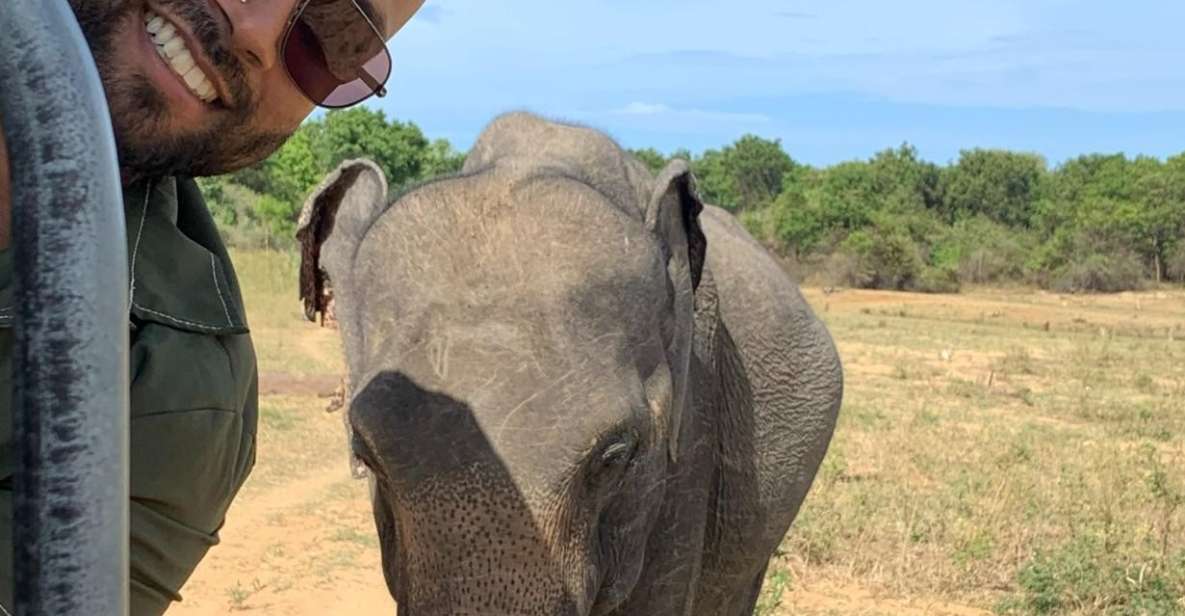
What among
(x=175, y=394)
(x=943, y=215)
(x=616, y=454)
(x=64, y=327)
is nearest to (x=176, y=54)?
(x=175, y=394)

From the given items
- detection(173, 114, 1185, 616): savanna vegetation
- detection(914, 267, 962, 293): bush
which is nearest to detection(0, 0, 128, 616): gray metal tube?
detection(173, 114, 1185, 616): savanna vegetation

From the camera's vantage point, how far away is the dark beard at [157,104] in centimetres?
114

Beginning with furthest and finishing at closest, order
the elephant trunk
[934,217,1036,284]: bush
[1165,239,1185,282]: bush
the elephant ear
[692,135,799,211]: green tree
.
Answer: [692,135,799,211]: green tree → [934,217,1036,284]: bush → [1165,239,1185,282]: bush → the elephant ear → the elephant trunk

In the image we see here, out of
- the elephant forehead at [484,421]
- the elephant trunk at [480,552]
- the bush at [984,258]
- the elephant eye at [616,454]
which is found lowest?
the bush at [984,258]

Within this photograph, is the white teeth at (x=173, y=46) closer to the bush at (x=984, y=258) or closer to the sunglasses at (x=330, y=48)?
the sunglasses at (x=330, y=48)

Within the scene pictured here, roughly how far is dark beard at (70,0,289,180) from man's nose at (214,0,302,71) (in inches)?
0.6

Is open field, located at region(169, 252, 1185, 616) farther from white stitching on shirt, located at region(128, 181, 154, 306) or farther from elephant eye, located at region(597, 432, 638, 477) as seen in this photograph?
white stitching on shirt, located at region(128, 181, 154, 306)

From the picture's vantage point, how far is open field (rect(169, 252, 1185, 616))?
584cm

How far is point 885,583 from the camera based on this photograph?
6.08 m

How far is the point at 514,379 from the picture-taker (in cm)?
222

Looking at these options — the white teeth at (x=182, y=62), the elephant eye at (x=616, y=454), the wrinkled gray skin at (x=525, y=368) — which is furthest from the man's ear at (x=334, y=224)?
the white teeth at (x=182, y=62)

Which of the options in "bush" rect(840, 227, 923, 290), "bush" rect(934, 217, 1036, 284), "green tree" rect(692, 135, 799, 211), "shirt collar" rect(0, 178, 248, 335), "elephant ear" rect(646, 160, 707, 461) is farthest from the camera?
"green tree" rect(692, 135, 799, 211)

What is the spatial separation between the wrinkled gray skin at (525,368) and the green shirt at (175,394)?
77 centimetres

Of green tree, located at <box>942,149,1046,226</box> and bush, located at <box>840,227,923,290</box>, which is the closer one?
bush, located at <box>840,227,923,290</box>
